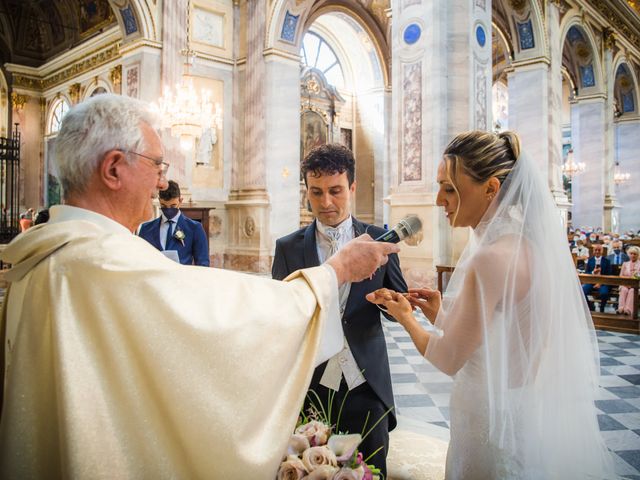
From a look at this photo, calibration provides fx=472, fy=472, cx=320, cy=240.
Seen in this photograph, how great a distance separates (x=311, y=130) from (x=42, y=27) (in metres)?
10.4

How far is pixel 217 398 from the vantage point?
1.10 meters

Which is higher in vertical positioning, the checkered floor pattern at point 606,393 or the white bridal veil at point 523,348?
the white bridal veil at point 523,348

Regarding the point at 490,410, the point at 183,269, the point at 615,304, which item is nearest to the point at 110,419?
the point at 183,269

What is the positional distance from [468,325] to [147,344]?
1069 millimetres

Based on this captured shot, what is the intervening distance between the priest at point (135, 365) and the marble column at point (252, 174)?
10136mm

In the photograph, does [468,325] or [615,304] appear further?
[615,304]

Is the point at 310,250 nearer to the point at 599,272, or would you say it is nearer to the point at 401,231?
the point at 401,231

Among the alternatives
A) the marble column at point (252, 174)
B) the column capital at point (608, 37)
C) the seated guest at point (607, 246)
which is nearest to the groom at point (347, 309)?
the seated guest at point (607, 246)

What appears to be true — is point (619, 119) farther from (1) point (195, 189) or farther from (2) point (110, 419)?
(2) point (110, 419)

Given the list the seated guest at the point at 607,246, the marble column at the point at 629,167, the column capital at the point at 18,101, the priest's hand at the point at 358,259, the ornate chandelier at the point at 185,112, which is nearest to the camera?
the priest's hand at the point at 358,259

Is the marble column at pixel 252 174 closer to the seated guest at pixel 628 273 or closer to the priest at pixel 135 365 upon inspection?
the seated guest at pixel 628 273

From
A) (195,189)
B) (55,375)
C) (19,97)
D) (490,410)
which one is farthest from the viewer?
(19,97)

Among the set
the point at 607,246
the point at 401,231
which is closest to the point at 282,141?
the point at 607,246

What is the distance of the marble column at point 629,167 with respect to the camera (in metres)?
21.4
